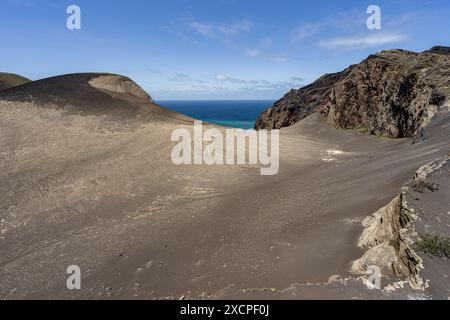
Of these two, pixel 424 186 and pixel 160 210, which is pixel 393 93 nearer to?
pixel 424 186

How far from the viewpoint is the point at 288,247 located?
29.4 feet

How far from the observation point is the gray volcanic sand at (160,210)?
8227 millimetres

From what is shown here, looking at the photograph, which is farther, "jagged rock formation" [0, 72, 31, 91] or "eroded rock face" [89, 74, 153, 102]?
"jagged rock formation" [0, 72, 31, 91]

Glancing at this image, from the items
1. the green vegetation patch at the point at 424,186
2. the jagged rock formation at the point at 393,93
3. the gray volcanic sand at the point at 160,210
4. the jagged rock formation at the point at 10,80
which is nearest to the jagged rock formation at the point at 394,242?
the green vegetation patch at the point at 424,186

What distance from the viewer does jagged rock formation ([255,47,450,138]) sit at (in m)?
24.3

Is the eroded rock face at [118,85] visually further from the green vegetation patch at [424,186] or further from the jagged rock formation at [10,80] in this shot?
the green vegetation patch at [424,186]

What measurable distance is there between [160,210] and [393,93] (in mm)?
23102

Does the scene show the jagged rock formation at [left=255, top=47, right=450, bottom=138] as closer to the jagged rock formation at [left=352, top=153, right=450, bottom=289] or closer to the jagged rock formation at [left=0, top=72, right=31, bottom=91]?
the jagged rock formation at [left=352, top=153, right=450, bottom=289]

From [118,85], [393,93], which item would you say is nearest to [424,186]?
[393,93]

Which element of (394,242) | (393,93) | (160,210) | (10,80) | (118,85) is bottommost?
(160,210)

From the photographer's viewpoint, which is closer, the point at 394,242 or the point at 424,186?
the point at 394,242

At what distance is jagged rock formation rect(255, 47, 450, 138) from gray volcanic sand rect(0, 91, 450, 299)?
12.0 feet

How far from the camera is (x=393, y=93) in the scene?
2800cm

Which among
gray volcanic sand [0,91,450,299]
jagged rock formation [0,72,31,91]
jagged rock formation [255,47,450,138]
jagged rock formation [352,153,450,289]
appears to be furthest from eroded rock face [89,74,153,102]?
jagged rock formation [352,153,450,289]
